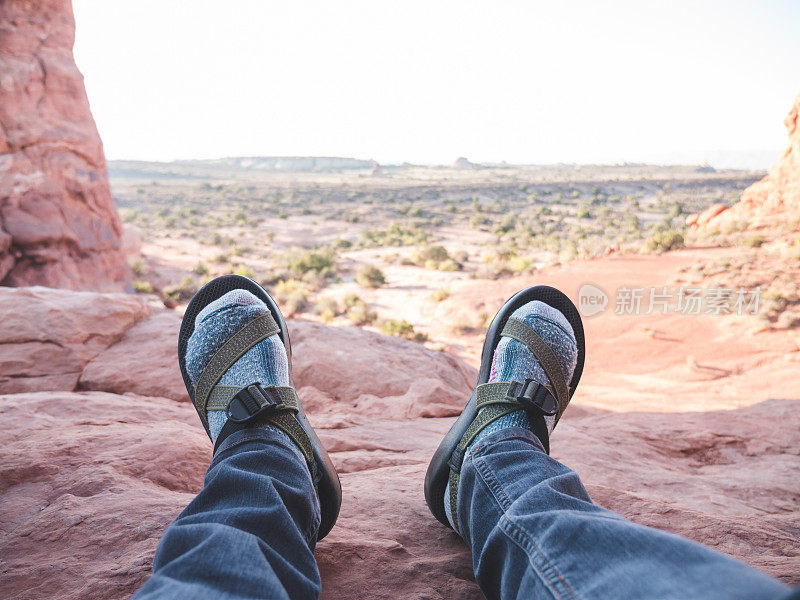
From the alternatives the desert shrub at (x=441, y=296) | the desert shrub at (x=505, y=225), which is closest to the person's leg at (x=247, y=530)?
the desert shrub at (x=441, y=296)

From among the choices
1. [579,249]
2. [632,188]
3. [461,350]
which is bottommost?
[461,350]

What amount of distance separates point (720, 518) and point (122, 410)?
222 cm

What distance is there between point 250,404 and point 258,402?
22 millimetres

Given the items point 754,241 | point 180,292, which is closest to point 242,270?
point 180,292

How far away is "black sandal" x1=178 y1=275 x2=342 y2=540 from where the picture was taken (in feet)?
4.10

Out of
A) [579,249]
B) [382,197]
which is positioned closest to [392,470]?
[579,249]

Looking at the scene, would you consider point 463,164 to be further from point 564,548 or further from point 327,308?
point 564,548

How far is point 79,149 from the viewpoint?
27.0ft

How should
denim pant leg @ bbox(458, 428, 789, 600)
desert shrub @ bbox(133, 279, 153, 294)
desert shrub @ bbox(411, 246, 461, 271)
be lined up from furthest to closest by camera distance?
desert shrub @ bbox(411, 246, 461, 271), desert shrub @ bbox(133, 279, 153, 294), denim pant leg @ bbox(458, 428, 789, 600)

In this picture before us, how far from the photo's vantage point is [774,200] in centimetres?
1423

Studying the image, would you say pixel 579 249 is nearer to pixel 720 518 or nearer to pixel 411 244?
pixel 411 244

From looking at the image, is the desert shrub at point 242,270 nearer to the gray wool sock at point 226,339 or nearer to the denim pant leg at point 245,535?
the gray wool sock at point 226,339

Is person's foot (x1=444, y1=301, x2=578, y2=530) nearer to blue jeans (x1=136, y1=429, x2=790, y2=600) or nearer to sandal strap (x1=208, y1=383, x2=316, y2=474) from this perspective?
blue jeans (x1=136, y1=429, x2=790, y2=600)

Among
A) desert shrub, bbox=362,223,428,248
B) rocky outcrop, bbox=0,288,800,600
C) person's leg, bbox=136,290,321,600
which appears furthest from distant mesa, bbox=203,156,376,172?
person's leg, bbox=136,290,321,600
